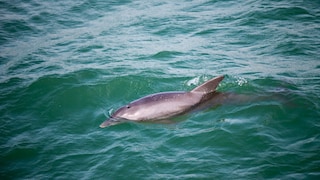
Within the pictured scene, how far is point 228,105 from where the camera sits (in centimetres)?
913

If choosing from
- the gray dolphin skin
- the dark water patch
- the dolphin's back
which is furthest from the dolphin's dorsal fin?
the dark water patch

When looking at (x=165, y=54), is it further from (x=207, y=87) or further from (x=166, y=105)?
(x=166, y=105)

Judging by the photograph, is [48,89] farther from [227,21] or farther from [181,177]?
[227,21]

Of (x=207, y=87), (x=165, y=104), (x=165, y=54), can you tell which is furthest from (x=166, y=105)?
(x=165, y=54)

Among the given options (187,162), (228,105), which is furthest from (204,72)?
(187,162)

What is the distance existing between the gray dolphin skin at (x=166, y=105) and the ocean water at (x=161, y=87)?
0.25m

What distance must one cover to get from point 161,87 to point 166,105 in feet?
7.17

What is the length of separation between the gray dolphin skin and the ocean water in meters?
0.25

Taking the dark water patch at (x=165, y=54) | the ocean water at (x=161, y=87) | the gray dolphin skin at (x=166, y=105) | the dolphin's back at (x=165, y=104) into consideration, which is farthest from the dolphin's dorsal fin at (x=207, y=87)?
the dark water patch at (x=165, y=54)

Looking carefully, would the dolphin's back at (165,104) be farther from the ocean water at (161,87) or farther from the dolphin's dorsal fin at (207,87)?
the ocean water at (161,87)

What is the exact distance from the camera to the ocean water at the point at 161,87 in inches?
283

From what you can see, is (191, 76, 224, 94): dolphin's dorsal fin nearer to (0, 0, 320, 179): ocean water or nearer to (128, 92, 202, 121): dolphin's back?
(128, 92, 202, 121): dolphin's back

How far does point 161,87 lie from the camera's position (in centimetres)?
1095

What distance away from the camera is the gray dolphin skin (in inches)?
345
